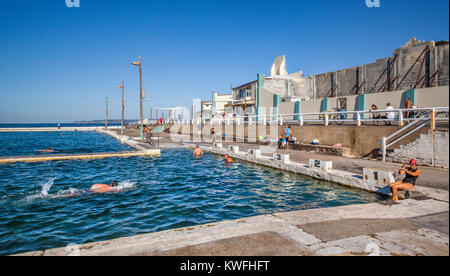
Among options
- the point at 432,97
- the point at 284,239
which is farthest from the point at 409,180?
the point at 432,97

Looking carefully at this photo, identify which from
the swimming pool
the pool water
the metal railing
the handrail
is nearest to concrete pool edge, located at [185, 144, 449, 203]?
the swimming pool

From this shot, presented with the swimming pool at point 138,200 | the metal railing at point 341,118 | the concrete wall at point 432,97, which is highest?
the concrete wall at point 432,97

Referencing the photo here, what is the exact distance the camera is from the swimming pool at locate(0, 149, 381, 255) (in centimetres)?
722

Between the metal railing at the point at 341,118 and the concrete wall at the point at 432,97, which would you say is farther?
the concrete wall at the point at 432,97

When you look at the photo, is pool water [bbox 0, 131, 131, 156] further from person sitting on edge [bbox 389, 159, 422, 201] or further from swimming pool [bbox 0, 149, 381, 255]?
person sitting on edge [bbox 389, 159, 422, 201]

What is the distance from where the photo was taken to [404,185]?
26.1ft

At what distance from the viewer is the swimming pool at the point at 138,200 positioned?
7.22 metres

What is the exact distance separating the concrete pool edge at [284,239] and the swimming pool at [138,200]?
2.08m

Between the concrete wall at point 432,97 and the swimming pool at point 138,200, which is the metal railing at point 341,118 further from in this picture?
the swimming pool at point 138,200

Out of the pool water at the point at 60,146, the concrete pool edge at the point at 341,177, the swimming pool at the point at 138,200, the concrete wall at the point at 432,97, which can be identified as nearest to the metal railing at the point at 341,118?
the concrete wall at the point at 432,97

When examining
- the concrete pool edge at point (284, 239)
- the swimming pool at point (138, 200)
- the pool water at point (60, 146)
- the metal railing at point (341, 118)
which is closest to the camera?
the concrete pool edge at point (284, 239)

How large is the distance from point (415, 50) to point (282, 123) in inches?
486

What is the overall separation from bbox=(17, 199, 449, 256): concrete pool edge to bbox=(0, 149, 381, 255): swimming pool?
6.83 feet
